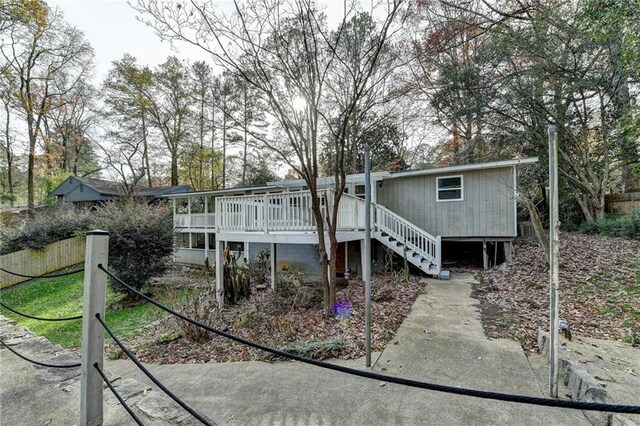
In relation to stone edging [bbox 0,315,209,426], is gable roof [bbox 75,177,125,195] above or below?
above

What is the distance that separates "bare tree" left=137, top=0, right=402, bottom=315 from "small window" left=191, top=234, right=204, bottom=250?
1208cm

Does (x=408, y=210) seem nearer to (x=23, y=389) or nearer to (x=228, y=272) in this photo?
(x=228, y=272)

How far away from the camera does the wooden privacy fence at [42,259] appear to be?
11812 mm

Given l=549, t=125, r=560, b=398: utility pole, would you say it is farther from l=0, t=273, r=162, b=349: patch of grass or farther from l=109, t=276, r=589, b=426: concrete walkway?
l=0, t=273, r=162, b=349: patch of grass

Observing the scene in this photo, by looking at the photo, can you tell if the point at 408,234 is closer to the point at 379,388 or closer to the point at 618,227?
the point at 618,227

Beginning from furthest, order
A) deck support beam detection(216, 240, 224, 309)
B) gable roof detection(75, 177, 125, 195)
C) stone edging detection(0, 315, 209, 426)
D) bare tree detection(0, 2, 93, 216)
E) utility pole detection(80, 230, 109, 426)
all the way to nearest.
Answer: gable roof detection(75, 177, 125, 195)
bare tree detection(0, 2, 93, 216)
deck support beam detection(216, 240, 224, 309)
stone edging detection(0, 315, 209, 426)
utility pole detection(80, 230, 109, 426)

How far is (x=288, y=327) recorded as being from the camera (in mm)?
5105

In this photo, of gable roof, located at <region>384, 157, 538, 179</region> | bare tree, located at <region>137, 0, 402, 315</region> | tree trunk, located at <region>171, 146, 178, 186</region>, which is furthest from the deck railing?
tree trunk, located at <region>171, 146, 178, 186</region>

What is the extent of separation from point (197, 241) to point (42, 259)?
624cm

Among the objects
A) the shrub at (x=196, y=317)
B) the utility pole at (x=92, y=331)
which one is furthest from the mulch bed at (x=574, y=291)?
the utility pole at (x=92, y=331)

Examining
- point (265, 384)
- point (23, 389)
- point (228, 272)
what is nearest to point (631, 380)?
point (265, 384)

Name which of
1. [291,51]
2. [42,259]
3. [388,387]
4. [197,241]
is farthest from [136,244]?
[388,387]

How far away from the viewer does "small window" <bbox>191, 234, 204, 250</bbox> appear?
16.3m

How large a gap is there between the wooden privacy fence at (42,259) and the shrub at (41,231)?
0.28m
